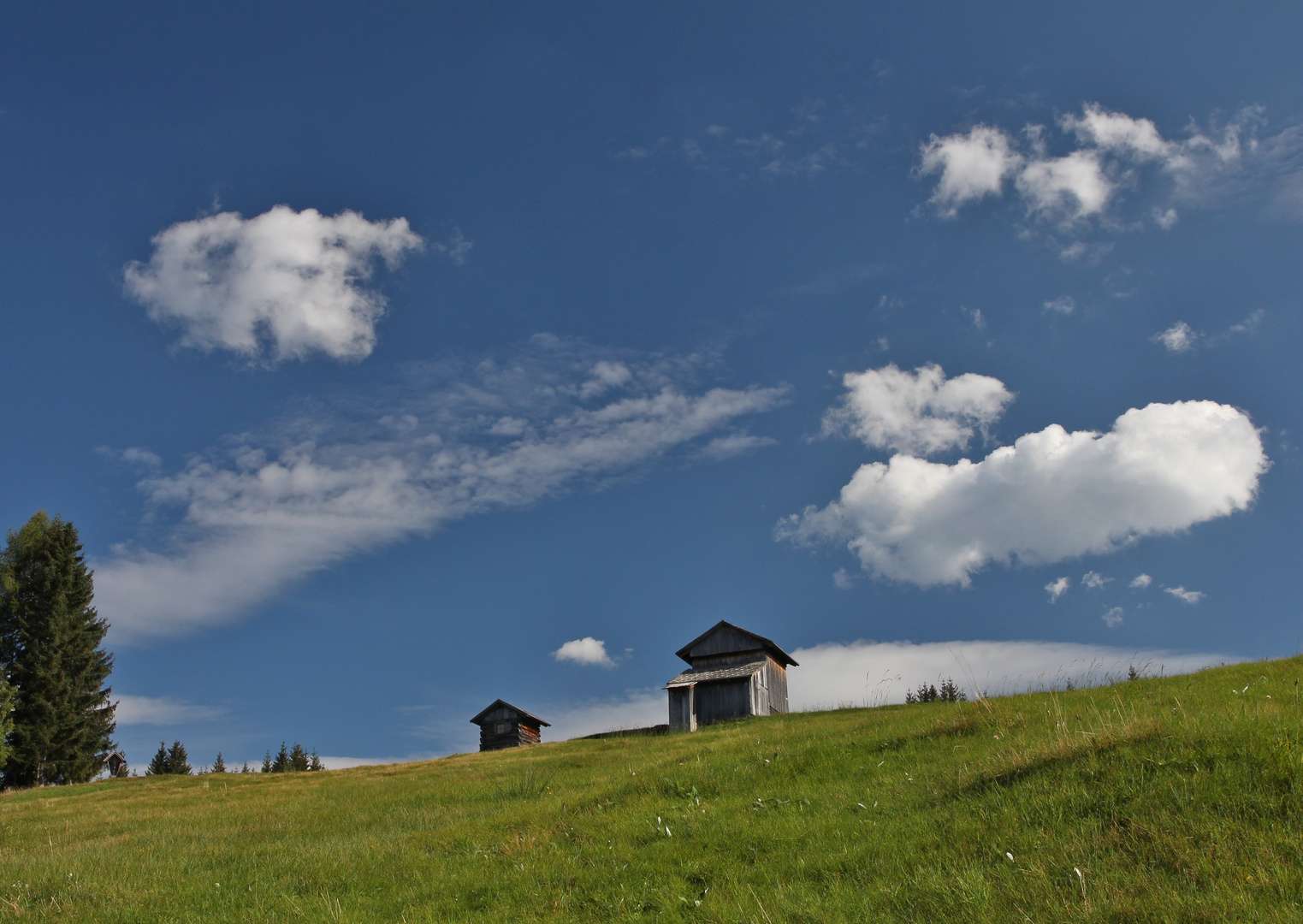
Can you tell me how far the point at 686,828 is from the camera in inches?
416

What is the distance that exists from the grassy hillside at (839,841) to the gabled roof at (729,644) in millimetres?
25164

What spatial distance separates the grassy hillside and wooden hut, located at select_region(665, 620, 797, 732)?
23.1m

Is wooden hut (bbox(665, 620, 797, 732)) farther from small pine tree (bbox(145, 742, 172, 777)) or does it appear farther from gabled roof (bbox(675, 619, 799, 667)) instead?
small pine tree (bbox(145, 742, 172, 777))

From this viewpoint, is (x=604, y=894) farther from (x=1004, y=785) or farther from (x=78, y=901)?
(x=78, y=901)

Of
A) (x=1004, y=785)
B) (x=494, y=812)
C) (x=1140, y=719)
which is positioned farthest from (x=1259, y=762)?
(x=494, y=812)

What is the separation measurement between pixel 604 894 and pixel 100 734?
5807cm

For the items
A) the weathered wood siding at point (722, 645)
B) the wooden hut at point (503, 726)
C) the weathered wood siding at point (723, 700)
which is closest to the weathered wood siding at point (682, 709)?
the weathered wood siding at point (723, 700)

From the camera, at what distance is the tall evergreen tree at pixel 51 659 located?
4722 centimetres

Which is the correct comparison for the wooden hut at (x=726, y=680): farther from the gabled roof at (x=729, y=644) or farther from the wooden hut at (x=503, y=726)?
the wooden hut at (x=503, y=726)

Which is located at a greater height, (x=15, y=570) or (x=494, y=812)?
(x=15, y=570)

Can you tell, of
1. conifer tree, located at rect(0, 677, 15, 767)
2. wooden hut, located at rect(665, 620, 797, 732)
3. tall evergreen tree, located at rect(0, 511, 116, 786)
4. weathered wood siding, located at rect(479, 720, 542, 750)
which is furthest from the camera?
weathered wood siding, located at rect(479, 720, 542, 750)

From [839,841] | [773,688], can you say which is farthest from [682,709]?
[839,841]

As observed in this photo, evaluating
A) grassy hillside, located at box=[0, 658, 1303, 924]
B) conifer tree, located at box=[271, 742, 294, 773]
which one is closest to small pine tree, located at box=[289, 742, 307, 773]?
conifer tree, located at box=[271, 742, 294, 773]

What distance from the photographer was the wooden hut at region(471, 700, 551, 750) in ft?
176
